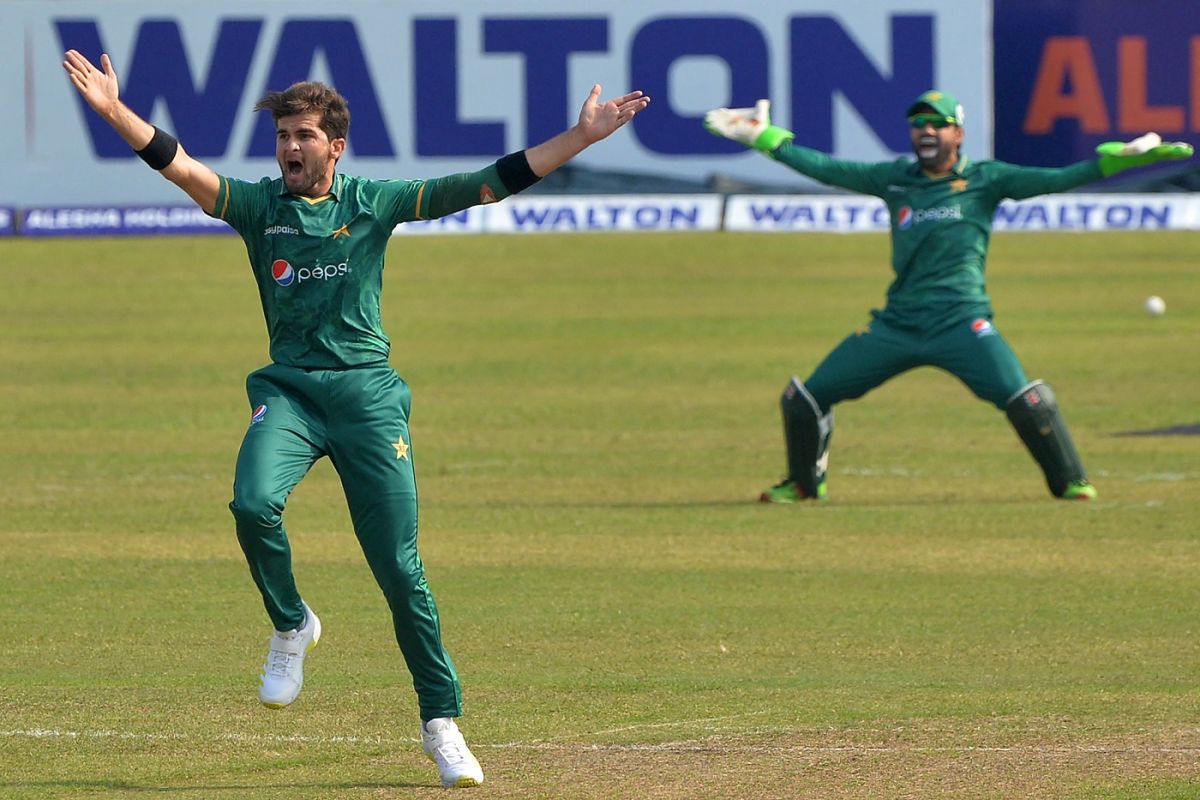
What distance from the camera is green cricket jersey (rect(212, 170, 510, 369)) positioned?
731 centimetres

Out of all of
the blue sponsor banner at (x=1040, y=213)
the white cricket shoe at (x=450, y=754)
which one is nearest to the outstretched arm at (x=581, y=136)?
the white cricket shoe at (x=450, y=754)

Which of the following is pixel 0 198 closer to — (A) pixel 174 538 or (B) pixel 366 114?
(B) pixel 366 114

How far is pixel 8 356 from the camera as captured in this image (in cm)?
2178

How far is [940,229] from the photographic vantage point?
1327 centimetres

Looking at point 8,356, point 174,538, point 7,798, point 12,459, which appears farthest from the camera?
point 8,356

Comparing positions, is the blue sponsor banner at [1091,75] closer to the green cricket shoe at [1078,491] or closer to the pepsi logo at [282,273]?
→ the green cricket shoe at [1078,491]

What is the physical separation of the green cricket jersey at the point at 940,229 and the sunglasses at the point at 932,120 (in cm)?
26

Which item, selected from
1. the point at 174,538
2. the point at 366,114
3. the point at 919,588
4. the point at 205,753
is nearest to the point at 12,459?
the point at 174,538

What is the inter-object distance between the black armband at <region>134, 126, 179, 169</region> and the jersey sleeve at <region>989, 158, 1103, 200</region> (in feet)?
22.2

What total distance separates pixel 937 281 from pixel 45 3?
88.8 ft

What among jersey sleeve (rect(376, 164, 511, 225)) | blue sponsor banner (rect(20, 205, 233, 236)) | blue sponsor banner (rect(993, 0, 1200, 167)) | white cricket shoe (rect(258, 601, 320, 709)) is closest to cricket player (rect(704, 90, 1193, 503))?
jersey sleeve (rect(376, 164, 511, 225))

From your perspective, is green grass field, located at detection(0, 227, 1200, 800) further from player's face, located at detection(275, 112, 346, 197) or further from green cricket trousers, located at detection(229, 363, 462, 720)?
player's face, located at detection(275, 112, 346, 197)

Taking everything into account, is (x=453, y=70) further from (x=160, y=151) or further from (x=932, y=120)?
(x=160, y=151)

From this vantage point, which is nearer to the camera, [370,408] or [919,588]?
[370,408]
